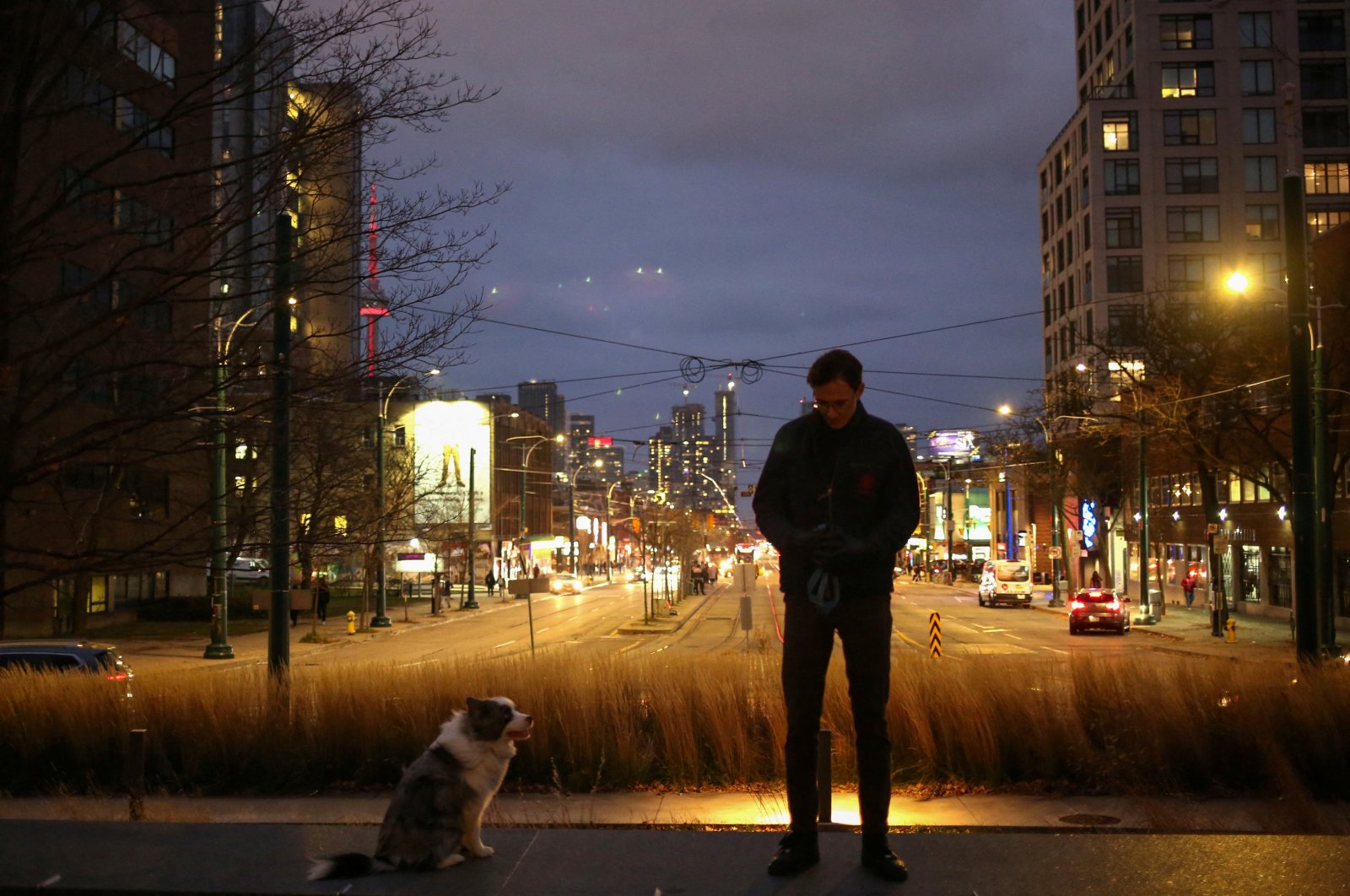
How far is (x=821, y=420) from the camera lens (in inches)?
219

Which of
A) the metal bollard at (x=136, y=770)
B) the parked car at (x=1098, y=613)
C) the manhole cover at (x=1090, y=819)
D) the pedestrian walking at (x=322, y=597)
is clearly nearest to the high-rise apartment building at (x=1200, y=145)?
the parked car at (x=1098, y=613)

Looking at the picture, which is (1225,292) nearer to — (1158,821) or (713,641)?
(713,641)

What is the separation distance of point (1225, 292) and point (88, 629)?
3707cm

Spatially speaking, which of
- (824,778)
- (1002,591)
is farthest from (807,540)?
(1002,591)

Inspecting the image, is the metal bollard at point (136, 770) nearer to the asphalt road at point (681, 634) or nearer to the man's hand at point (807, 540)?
the man's hand at point (807, 540)

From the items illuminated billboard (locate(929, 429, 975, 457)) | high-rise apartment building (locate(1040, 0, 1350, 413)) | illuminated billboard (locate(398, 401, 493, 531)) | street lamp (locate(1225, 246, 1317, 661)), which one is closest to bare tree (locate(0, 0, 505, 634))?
street lamp (locate(1225, 246, 1317, 661))

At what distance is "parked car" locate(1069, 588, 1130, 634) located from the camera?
126 feet

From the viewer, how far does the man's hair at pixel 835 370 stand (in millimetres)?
5387

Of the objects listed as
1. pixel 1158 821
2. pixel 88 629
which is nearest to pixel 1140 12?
pixel 88 629

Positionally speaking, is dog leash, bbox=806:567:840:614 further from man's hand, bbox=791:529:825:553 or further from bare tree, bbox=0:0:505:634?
→ bare tree, bbox=0:0:505:634

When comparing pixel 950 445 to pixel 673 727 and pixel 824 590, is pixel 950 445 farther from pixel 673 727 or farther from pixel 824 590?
pixel 824 590

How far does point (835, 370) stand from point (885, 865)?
2182 millimetres

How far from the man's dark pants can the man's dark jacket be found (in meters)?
0.12

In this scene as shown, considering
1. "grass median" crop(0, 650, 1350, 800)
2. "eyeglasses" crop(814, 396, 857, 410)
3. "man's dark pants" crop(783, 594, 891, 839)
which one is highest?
"eyeglasses" crop(814, 396, 857, 410)
